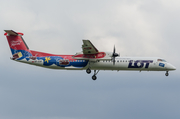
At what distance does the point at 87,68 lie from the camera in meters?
38.7

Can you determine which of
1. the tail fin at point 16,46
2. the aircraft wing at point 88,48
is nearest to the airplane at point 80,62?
the tail fin at point 16,46

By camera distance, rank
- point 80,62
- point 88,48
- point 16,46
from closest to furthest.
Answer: point 88,48
point 80,62
point 16,46

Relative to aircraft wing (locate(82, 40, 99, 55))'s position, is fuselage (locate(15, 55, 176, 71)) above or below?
below

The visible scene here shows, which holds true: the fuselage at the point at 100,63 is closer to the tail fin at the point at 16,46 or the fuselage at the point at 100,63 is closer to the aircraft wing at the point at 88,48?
the tail fin at the point at 16,46

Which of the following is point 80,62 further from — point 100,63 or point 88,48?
point 88,48

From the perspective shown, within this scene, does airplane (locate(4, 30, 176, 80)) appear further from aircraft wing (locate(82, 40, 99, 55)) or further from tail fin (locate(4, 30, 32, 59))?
aircraft wing (locate(82, 40, 99, 55))

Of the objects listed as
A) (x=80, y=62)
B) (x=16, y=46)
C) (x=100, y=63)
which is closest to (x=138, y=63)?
(x=100, y=63)

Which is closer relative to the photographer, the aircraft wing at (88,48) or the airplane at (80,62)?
the aircraft wing at (88,48)

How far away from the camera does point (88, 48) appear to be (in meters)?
36.0

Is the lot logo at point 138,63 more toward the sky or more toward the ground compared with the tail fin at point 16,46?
more toward the ground

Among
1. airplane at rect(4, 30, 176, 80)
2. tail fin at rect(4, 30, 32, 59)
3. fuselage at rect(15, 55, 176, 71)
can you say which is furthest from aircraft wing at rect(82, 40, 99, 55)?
tail fin at rect(4, 30, 32, 59)

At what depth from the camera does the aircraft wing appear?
115ft

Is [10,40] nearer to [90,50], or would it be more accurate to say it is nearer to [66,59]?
[66,59]

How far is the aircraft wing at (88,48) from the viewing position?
115 feet
